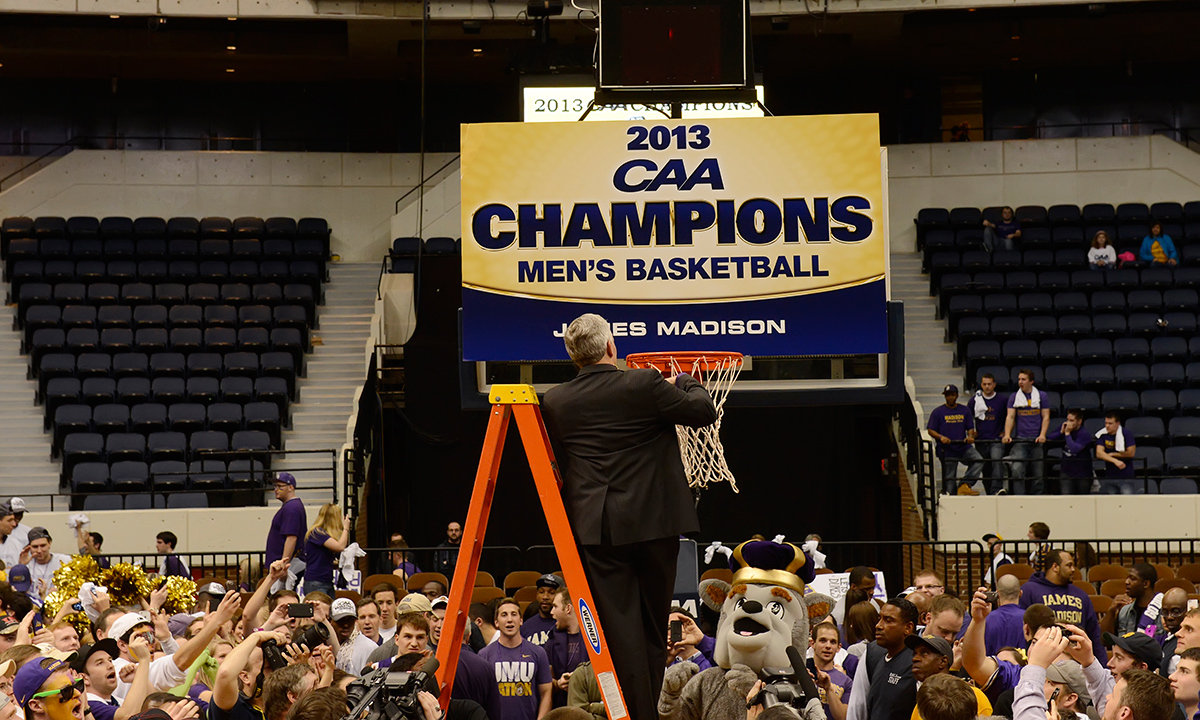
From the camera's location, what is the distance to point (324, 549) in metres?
12.9

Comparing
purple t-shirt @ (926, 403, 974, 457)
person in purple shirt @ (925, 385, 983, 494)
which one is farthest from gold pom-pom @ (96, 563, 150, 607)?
purple t-shirt @ (926, 403, 974, 457)

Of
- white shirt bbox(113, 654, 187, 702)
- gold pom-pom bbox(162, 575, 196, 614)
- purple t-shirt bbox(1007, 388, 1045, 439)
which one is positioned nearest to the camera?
white shirt bbox(113, 654, 187, 702)

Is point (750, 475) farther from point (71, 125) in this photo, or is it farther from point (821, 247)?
point (71, 125)

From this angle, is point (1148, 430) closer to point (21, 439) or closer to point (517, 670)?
point (517, 670)

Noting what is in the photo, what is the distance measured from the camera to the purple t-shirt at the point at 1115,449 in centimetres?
1688

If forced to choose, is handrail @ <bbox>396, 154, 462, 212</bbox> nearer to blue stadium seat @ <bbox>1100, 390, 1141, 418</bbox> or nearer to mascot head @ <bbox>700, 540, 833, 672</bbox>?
blue stadium seat @ <bbox>1100, 390, 1141, 418</bbox>

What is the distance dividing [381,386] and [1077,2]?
12114 mm

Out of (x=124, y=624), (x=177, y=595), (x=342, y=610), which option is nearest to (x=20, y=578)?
(x=177, y=595)

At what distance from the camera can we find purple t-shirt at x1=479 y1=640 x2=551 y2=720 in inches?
321

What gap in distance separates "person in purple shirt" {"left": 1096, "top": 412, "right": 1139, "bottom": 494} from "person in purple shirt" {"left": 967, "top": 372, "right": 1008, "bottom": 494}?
1.20 m

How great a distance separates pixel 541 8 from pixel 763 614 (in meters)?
14.8

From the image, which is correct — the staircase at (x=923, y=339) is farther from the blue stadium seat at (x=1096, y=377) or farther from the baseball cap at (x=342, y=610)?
the baseball cap at (x=342, y=610)

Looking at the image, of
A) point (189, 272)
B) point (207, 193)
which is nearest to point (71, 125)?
point (207, 193)

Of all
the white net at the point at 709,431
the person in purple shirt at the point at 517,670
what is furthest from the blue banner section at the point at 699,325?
the person in purple shirt at the point at 517,670
